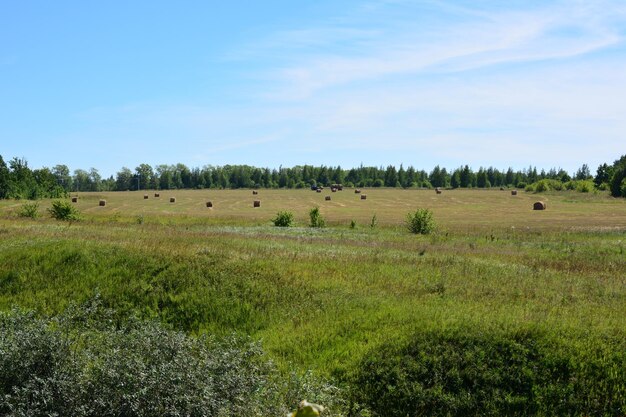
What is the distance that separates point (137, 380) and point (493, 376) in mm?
7441

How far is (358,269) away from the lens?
2166cm

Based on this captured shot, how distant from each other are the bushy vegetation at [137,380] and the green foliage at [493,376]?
142 centimetres

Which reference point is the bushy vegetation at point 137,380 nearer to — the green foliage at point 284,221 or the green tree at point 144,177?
the green foliage at point 284,221

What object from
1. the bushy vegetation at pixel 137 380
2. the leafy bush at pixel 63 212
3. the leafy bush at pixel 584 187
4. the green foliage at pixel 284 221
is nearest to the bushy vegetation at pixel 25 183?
the leafy bush at pixel 63 212

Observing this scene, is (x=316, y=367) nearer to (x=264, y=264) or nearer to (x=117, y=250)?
(x=264, y=264)

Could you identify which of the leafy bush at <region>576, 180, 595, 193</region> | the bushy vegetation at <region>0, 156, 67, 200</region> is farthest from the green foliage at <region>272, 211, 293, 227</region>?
the leafy bush at <region>576, 180, 595, 193</region>

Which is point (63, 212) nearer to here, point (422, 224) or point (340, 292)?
point (422, 224)

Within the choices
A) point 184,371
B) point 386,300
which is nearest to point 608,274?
point 386,300

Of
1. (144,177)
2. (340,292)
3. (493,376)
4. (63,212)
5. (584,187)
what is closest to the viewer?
(493,376)

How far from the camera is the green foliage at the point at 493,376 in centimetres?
1106

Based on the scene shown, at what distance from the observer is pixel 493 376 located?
11.6m

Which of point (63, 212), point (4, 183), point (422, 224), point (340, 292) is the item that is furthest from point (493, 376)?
point (4, 183)

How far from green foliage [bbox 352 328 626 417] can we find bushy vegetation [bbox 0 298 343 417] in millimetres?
1415

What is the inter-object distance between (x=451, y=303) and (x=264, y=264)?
25.5ft
